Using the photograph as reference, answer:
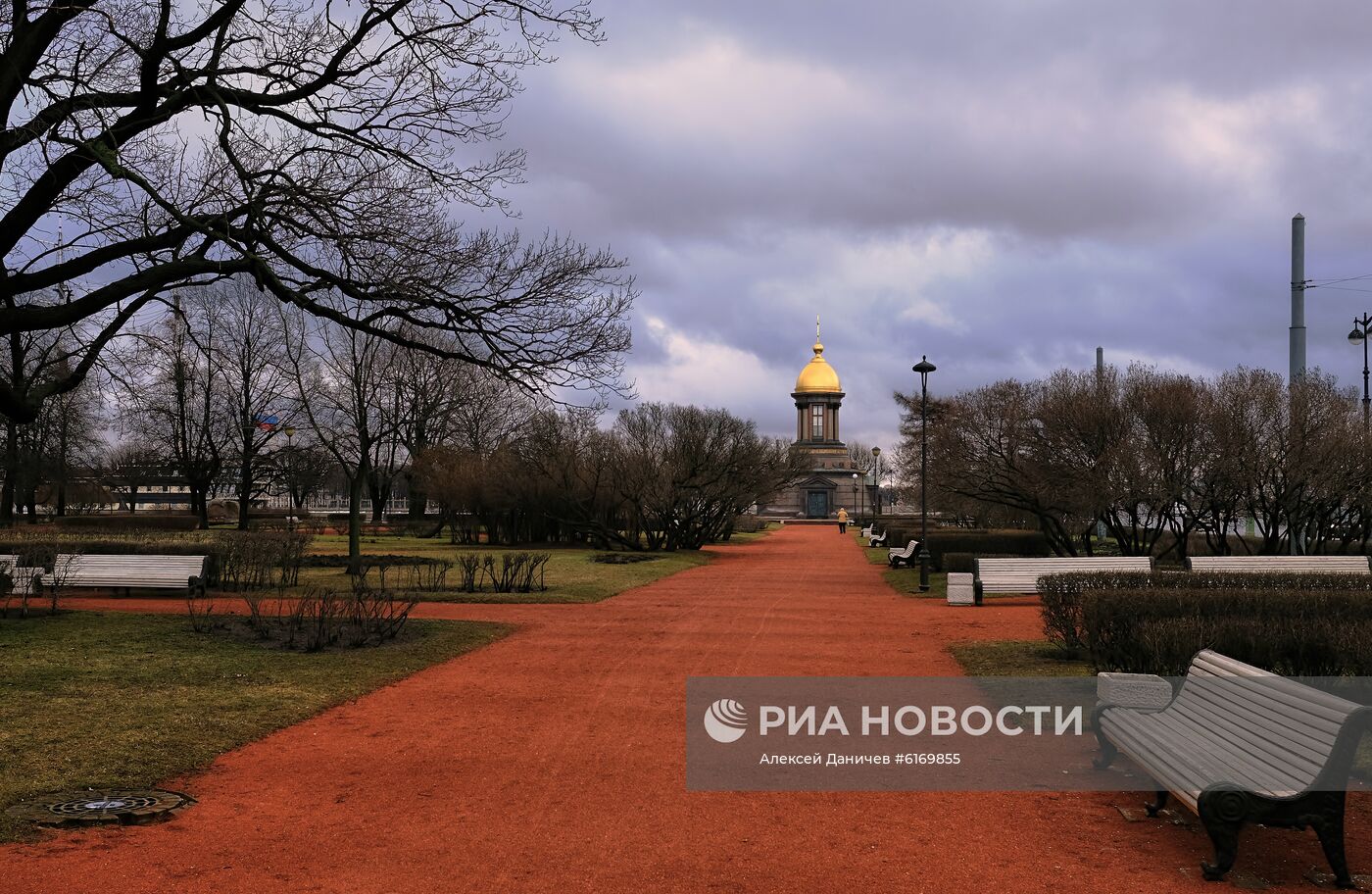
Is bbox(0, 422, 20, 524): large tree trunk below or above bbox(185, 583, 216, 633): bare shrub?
above

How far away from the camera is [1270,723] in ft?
18.1

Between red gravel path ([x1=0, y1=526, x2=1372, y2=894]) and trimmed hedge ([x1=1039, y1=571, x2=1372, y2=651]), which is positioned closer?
red gravel path ([x1=0, y1=526, x2=1372, y2=894])

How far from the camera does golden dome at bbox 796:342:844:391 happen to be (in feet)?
306

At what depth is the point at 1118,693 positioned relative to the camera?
7.33 m

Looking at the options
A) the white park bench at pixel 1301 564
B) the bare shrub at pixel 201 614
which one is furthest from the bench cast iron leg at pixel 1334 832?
the white park bench at pixel 1301 564

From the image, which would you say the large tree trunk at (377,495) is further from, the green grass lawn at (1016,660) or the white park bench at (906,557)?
the green grass lawn at (1016,660)

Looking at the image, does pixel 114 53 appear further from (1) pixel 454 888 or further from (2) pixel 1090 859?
(2) pixel 1090 859

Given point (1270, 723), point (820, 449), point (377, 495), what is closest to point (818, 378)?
point (820, 449)

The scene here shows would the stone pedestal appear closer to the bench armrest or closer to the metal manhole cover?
the bench armrest

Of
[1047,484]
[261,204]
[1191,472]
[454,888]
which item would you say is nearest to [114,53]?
[261,204]

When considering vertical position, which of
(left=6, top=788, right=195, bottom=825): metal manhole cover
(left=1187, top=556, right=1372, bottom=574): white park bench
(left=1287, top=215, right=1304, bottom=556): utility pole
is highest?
(left=1287, top=215, right=1304, bottom=556): utility pole

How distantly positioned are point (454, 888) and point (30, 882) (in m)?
2.02

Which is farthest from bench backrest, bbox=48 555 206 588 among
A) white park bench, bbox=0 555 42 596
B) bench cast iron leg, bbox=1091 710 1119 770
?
bench cast iron leg, bbox=1091 710 1119 770

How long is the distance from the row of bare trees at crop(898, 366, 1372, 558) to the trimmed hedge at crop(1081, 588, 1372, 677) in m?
12.5
